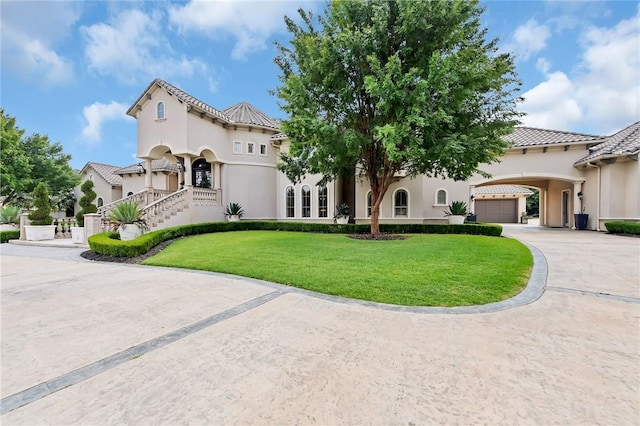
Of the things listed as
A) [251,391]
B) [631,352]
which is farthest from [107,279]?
[631,352]

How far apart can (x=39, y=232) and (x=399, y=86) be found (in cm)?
1944

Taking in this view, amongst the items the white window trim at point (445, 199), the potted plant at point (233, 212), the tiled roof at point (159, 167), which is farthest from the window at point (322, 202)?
the tiled roof at point (159, 167)

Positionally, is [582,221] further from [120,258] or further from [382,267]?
[120,258]

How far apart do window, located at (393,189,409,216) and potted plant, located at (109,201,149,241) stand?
44.4ft

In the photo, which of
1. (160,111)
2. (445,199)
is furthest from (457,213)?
(160,111)

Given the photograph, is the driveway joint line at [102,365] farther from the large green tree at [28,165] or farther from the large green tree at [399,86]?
the large green tree at [28,165]

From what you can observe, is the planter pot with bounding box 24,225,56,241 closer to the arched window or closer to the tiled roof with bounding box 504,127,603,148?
the arched window

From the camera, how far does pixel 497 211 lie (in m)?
31.7

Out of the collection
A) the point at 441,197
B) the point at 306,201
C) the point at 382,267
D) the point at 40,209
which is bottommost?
the point at 382,267

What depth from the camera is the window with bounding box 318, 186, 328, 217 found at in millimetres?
18531

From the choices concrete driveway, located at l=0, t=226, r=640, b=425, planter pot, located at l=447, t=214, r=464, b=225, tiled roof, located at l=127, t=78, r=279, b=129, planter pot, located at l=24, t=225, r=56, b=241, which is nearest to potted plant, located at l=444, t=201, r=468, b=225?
planter pot, located at l=447, t=214, r=464, b=225

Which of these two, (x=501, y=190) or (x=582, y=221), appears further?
(x=501, y=190)

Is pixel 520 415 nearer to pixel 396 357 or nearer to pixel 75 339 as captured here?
pixel 396 357

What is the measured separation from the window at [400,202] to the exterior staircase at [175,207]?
11.0 m
